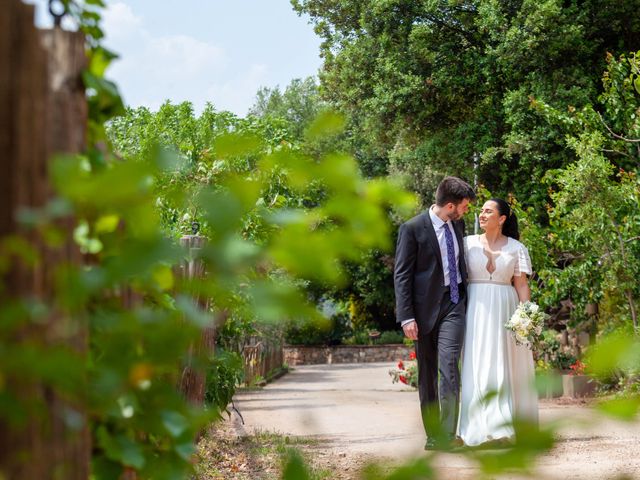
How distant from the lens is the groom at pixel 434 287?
293 inches

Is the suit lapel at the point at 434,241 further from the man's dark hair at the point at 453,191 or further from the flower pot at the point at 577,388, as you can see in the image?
the flower pot at the point at 577,388

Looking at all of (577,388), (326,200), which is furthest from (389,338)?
(326,200)

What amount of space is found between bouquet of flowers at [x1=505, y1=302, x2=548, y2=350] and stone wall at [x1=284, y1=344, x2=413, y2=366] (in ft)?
108

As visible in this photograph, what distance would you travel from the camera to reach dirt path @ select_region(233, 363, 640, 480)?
1.10 metres

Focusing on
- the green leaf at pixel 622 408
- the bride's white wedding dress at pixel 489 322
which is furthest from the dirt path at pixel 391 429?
the bride's white wedding dress at pixel 489 322

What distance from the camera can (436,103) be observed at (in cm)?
2375

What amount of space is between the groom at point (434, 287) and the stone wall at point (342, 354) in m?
33.1

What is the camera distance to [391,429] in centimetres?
1012

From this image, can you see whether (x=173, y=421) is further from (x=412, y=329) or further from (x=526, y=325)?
(x=526, y=325)

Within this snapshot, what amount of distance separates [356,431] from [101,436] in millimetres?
8846

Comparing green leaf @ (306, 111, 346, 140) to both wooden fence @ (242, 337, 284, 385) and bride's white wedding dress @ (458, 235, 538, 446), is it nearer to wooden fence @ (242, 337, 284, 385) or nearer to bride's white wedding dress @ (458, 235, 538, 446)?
bride's white wedding dress @ (458, 235, 538, 446)

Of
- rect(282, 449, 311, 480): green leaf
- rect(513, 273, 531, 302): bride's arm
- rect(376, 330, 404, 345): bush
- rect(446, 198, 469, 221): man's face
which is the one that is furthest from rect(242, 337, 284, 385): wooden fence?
rect(282, 449, 311, 480): green leaf

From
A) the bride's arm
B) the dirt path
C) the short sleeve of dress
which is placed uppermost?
the short sleeve of dress

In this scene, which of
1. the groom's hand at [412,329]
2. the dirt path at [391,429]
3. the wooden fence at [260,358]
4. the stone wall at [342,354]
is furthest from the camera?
the stone wall at [342,354]
